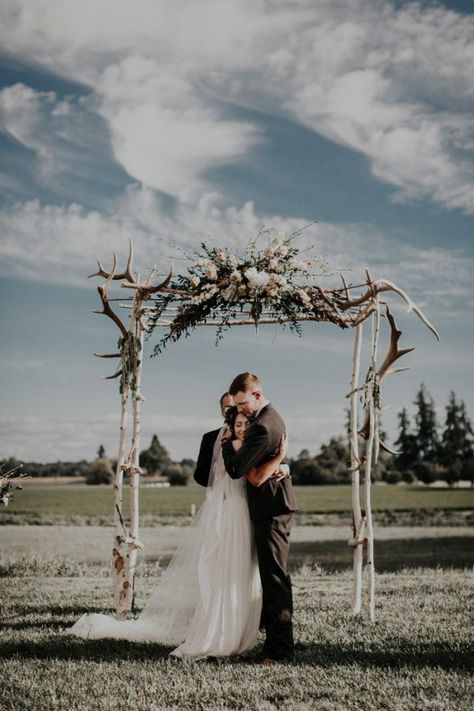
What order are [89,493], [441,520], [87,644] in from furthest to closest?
[89,493] < [441,520] < [87,644]

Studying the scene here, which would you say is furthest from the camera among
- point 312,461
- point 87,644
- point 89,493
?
point 312,461

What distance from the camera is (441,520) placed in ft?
136

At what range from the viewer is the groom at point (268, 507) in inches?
254

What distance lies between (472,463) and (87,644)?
7713 centimetres

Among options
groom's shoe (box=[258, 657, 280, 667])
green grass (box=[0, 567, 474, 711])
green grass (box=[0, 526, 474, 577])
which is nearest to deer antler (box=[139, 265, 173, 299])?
green grass (box=[0, 567, 474, 711])

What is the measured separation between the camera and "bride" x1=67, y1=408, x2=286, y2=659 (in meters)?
6.59

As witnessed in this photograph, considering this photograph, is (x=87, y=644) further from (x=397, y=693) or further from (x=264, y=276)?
(x=264, y=276)

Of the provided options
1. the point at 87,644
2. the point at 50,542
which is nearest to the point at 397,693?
the point at 87,644

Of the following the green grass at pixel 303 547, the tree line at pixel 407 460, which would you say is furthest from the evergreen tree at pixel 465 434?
the green grass at pixel 303 547

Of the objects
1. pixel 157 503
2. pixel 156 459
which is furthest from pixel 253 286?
pixel 156 459

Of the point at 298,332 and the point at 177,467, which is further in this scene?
the point at 177,467

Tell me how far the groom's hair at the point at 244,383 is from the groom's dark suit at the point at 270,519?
24cm

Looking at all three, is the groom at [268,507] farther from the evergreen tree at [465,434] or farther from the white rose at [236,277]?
the evergreen tree at [465,434]

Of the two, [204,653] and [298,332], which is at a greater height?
[298,332]
